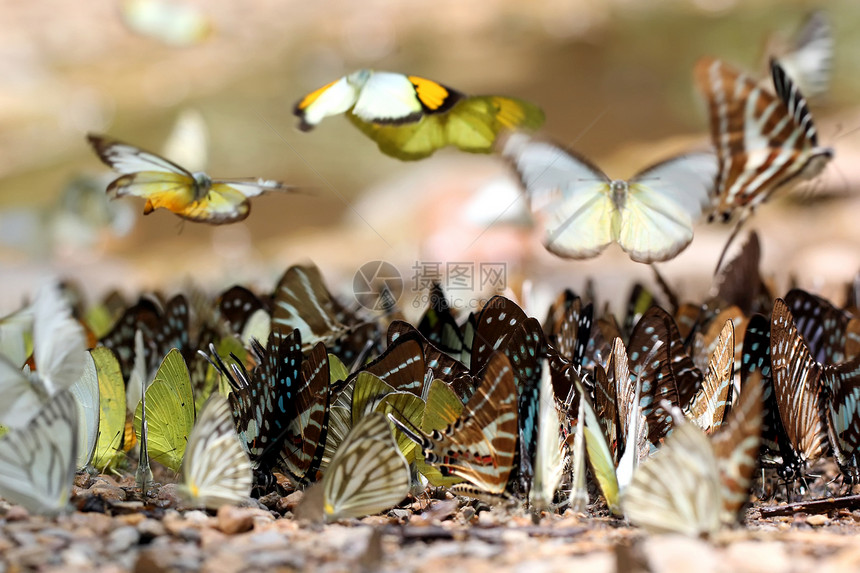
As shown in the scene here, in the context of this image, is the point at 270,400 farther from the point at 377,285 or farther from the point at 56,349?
the point at 377,285

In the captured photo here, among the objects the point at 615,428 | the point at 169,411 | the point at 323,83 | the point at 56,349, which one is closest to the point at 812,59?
the point at 615,428

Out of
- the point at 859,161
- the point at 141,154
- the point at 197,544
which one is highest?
the point at 859,161

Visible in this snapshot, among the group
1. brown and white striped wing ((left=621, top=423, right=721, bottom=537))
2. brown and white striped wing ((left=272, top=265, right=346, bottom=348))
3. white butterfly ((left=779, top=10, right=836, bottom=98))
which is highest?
white butterfly ((left=779, top=10, right=836, bottom=98))

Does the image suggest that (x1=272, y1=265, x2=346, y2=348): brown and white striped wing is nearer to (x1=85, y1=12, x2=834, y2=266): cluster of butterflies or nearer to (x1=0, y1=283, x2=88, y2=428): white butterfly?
(x1=85, y1=12, x2=834, y2=266): cluster of butterflies

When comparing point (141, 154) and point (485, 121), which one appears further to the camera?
point (485, 121)

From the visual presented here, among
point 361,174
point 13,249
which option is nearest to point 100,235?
point 13,249

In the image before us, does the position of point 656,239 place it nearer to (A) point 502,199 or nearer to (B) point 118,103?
(A) point 502,199

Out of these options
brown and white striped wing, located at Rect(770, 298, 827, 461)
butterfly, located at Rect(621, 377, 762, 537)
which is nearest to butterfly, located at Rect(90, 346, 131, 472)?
butterfly, located at Rect(621, 377, 762, 537)
